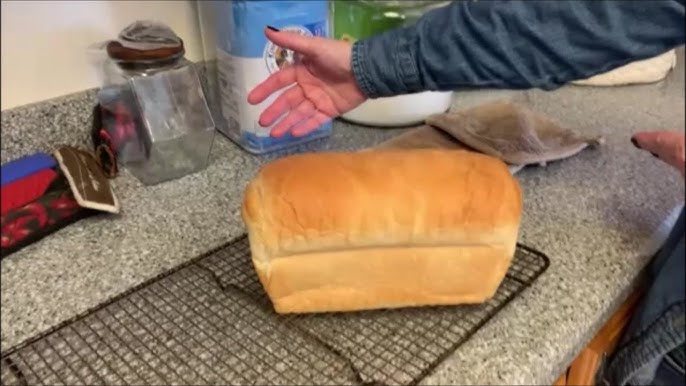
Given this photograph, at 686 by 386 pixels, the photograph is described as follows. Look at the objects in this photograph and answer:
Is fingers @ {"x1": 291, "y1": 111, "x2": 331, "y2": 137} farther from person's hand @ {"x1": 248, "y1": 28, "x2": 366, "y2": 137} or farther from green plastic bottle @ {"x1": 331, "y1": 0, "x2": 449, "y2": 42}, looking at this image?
green plastic bottle @ {"x1": 331, "y1": 0, "x2": 449, "y2": 42}

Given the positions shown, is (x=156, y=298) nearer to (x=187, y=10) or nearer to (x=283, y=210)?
(x=283, y=210)

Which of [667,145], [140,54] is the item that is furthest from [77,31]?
[667,145]

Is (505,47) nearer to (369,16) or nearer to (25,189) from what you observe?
(369,16)

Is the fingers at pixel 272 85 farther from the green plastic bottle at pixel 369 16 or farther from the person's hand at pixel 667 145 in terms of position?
the person's hand at pixel 667 145

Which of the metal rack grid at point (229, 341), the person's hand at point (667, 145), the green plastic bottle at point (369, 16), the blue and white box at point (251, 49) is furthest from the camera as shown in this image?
the green plastic bottle at point (369, 16)

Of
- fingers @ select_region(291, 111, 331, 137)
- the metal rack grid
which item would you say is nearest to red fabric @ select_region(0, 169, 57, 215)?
the metal rack grid

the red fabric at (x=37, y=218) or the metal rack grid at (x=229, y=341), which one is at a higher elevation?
the red fabric at (x=37, y=218)

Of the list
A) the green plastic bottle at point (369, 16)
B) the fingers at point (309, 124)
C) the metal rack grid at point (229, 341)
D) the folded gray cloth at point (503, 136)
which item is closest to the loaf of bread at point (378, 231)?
the metal rack grid at point (229, 341)

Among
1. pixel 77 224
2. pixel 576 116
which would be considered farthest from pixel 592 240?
pixel 77 224
